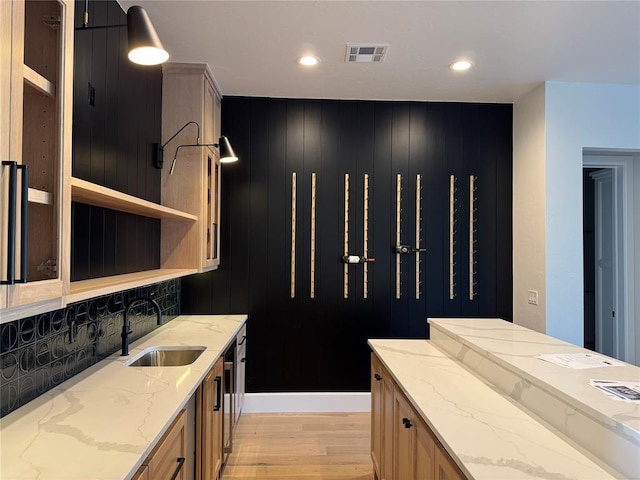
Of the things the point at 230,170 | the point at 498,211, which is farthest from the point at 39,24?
the point at 498,211

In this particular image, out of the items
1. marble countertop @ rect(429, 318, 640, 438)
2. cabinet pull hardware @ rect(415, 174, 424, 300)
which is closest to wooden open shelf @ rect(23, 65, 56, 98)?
marble countertop @ rect(429, 318, 640, 438)

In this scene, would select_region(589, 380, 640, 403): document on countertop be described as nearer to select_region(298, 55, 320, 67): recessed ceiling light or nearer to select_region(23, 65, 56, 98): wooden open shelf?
select_region(23, 65, 56, 98): wooden open shelf

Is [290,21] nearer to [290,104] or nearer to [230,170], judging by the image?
[290,104]

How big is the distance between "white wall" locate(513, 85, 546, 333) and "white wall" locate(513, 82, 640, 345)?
4 centimetres

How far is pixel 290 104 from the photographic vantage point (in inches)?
146

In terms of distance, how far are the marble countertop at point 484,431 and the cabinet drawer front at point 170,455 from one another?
36.6 inches

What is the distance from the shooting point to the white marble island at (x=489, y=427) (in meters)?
1.11

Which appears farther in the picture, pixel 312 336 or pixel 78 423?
pixel 312 336

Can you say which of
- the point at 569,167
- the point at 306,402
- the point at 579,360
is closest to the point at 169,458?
the point at 579,360

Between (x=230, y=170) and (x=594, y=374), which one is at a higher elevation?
(x=230, y=170)

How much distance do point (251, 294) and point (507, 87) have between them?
9.44 ft

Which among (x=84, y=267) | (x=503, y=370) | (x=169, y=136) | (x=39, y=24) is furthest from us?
(x=169, y=136)

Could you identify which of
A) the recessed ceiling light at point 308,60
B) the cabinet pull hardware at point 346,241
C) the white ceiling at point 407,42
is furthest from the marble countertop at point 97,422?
the recessed ceiling light at point 308,60

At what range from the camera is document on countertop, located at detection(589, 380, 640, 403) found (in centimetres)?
131
